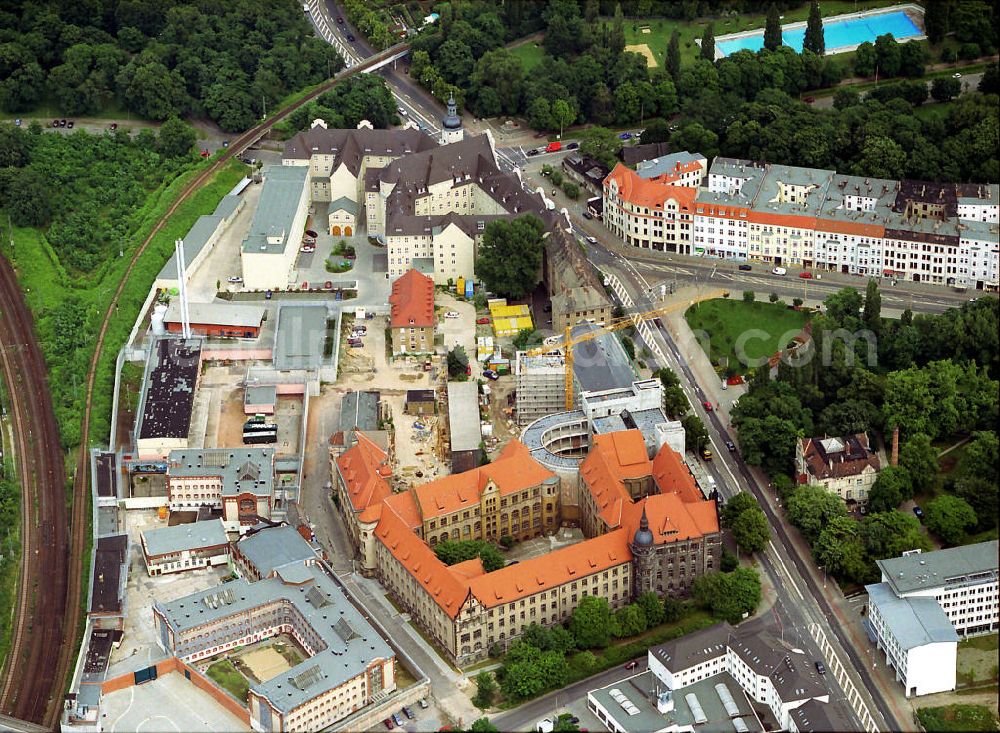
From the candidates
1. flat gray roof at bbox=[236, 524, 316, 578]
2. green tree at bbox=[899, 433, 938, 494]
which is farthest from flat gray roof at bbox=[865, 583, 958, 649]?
flat gray roof at bbox=[236, 524, 316, 578]

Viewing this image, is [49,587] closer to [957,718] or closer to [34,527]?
[34,527]

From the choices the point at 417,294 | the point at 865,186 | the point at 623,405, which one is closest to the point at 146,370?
the point at 417,294

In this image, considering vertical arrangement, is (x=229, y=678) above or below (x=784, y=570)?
below

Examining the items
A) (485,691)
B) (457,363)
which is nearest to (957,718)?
(485,691)

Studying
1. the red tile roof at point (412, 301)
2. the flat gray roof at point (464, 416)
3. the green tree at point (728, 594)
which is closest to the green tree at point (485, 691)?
the green tree at point (728, 594)

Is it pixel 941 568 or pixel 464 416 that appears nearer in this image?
pixel 941 568

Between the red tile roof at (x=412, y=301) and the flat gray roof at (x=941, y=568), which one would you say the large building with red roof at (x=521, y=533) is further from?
the red tile roof at (x=412, y=301)

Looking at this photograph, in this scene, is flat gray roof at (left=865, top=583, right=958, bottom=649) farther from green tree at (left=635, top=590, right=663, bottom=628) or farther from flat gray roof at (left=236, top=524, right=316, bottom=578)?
flat gray roof at (left=236, top=524, right=316, bottom=578)
